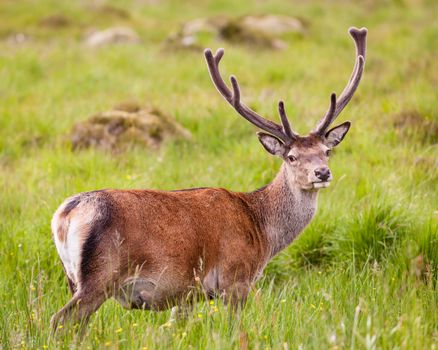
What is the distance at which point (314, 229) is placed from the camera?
19.6ft

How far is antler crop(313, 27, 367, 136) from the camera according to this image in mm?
5168

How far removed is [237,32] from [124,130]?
7.67 meters

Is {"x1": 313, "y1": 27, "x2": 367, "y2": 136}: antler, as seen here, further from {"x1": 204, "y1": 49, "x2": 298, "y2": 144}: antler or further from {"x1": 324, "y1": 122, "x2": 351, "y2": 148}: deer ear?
{"x1": 204, "y1": 49, "x2": 298, "y2": 144}: antler

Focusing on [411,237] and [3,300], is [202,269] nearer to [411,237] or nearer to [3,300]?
[3,300]

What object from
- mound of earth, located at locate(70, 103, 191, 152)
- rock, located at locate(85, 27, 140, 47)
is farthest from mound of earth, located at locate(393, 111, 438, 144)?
rock, located at locate(85, 27, 140, 47)

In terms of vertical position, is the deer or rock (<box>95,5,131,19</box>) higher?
rock (<box>95,5,131,19</box>)

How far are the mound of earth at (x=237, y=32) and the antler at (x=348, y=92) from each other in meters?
7.91

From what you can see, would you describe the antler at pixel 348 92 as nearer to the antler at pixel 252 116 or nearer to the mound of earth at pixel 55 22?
the antler at pixel 252 116

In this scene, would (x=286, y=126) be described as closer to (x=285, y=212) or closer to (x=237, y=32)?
(x=285, y=212)

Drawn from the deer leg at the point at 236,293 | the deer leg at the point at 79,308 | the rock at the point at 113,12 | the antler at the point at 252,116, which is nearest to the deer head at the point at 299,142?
the antler at the point at 252,116

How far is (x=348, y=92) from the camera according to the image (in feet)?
18.3

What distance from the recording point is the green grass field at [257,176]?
13.2ft

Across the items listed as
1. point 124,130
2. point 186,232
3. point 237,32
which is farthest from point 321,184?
point 237,32

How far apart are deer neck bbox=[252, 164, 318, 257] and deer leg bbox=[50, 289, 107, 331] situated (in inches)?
63.4
